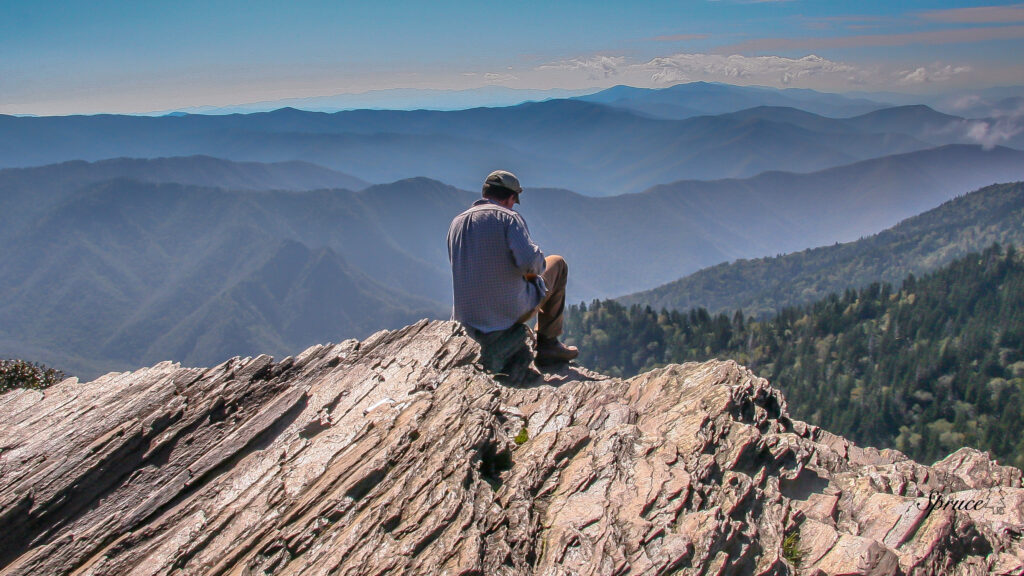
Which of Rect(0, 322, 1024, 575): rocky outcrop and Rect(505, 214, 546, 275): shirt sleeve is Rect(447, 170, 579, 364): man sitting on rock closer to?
Rect(505, 214, 546, 275): shirt sleeve

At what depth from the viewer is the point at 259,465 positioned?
10.5 meters

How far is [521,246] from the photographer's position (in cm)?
1334

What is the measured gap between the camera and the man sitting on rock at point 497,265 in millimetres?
13461

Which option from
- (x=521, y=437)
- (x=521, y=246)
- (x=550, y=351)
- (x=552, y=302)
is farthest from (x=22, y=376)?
(x=521, y=437)

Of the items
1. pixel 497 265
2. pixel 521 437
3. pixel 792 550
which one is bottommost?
pixel 792 550

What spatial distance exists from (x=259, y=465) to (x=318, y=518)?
6.45 ft

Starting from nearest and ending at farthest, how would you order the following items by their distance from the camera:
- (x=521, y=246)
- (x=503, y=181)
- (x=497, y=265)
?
(x=521, y=246) → (x=497, y=265) → (x=503, y=181)

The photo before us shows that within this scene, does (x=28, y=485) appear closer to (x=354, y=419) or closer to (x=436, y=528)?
(x=354, y=419)

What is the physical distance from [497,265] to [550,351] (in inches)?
123

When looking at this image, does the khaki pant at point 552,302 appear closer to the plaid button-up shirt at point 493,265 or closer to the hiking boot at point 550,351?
the hiking boot at point 550,351

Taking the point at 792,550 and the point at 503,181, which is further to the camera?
the point at 503,181

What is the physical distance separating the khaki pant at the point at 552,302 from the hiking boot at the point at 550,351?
19 centimetres

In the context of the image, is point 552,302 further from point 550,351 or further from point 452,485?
point 452,485

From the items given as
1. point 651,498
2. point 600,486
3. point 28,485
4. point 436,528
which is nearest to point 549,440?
point 600,486
